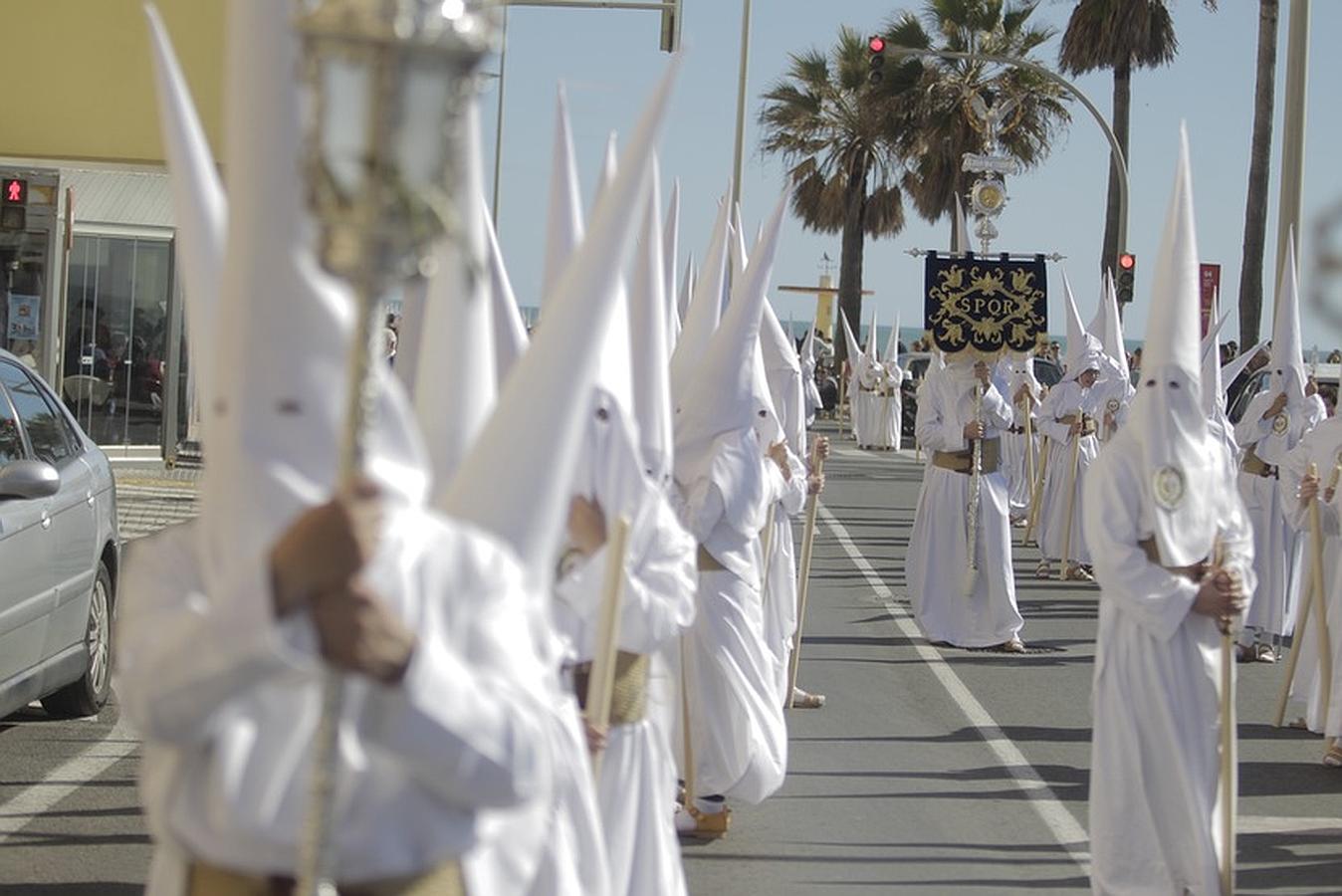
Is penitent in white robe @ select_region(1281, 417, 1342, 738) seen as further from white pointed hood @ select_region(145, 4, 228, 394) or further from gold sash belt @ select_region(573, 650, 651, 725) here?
white pointed hood @ select_region(145, 4, 228, 394)

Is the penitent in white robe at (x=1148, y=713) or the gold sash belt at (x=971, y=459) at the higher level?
the gold sash belt at (x=971, y=459)

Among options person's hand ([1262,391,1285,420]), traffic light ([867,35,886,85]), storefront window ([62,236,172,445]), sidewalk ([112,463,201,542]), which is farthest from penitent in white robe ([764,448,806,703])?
traffic light ([867,35,886,85])

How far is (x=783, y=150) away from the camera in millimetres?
52719

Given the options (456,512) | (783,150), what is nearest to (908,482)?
(783,150)

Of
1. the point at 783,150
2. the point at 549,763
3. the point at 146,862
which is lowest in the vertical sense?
the point at 146,862

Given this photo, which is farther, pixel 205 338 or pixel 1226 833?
pixel 1226 833

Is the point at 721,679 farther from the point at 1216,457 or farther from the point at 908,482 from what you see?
the point at 908,482

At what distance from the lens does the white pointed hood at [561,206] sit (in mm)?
5789

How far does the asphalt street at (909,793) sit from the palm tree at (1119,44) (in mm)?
21707

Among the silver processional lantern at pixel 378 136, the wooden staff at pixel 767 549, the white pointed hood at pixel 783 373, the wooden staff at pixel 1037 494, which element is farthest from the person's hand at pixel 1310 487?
the wooden staff at pixel 1037 494

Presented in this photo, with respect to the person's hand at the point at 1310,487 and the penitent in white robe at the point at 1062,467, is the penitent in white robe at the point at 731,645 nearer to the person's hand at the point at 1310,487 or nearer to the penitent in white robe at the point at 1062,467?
the person's hand at the point at 1310,487

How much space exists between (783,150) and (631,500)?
1894 inches

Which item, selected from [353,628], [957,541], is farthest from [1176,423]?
[957,541]

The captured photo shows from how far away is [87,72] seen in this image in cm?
1888
